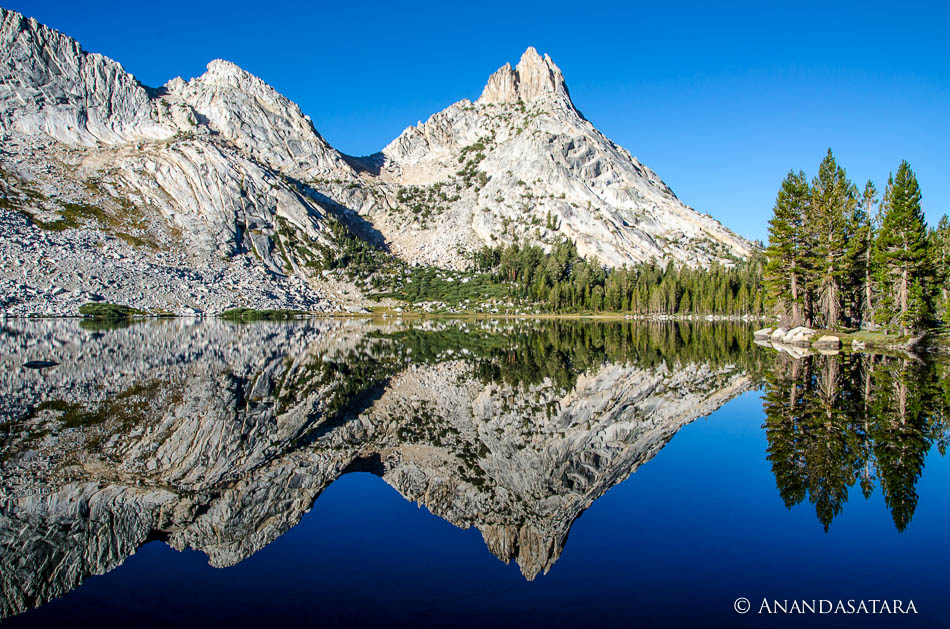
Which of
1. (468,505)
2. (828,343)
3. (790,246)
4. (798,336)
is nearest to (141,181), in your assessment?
(790,246)

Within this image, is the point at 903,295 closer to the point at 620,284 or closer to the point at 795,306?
the point at 795,306

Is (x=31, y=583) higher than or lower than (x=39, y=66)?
lower

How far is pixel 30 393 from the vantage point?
2331cm

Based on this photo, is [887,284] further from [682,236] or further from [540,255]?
[682,236]

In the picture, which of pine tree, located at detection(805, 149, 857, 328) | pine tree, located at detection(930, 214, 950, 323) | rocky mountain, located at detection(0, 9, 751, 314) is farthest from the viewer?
rocky mountain, located at detection(0, 9, 751, 314)

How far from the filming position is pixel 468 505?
41.1ft

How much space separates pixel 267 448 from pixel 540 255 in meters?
159

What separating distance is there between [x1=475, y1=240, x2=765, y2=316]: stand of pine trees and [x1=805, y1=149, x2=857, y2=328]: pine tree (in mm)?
52507

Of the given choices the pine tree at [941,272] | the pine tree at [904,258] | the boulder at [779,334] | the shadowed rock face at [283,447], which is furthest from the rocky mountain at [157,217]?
the pine tree at [904,258]

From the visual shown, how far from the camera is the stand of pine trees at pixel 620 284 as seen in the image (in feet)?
416

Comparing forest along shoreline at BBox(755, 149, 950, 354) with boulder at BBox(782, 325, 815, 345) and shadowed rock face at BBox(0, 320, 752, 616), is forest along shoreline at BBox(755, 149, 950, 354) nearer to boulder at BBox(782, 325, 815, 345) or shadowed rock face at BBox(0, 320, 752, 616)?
boulder at BBox(782, 325, 815, 345)

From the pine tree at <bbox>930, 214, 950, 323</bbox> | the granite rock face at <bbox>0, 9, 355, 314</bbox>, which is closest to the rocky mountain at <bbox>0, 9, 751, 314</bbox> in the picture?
the granite rock face at <bbox>0, 9, 355, 314</bbox>

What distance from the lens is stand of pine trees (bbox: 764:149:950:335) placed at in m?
46.9

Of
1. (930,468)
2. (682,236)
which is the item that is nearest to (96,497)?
(930,468)
